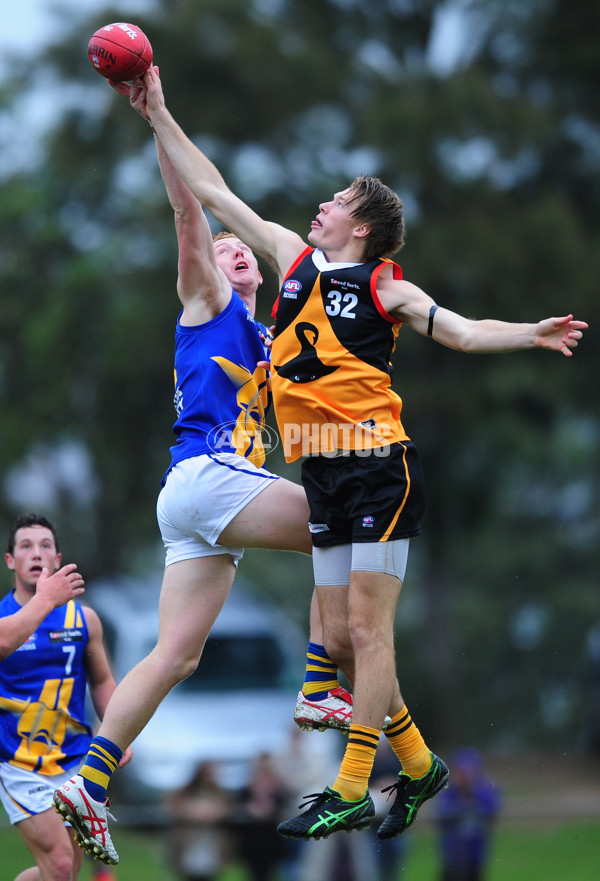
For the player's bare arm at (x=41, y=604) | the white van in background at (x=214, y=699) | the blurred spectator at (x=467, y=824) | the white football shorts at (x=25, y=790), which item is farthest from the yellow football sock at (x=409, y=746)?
the white van in background at (x=214, y=699)

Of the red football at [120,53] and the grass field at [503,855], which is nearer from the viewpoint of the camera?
the red football at [120,53]

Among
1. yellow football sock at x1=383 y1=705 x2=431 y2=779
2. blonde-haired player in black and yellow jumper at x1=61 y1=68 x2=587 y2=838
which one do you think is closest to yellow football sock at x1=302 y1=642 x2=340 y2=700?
blonde-haired player in black and yellow jumper at x1=61 y1=68 x2=587 y2=838

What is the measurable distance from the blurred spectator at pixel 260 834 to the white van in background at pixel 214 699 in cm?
222

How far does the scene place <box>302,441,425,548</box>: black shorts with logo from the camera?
201 inches

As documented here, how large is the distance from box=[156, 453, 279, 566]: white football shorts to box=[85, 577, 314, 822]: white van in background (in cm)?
805

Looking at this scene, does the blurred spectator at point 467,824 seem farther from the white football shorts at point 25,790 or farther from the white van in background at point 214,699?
the white football shorts at point 25,790

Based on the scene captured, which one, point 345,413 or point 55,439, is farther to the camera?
point 55,439

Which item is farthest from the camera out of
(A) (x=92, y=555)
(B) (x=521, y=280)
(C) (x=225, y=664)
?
(A) (x=92, y=555)

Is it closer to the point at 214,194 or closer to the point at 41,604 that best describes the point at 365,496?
the point at 214,194

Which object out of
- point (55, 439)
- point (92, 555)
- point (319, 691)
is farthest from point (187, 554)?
point (92, 555)

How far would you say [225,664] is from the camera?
15.9 m

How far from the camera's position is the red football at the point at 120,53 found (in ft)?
17.5

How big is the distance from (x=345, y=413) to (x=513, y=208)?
14720mm

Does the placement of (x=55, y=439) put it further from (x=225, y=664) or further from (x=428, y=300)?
(x=428, y=300)
